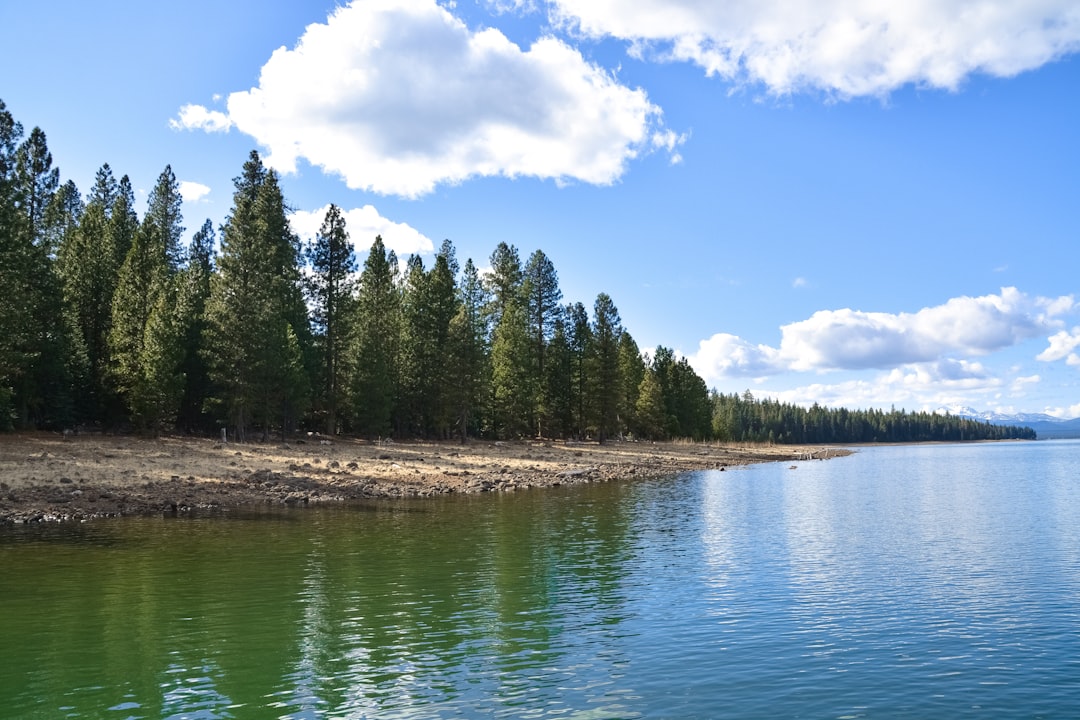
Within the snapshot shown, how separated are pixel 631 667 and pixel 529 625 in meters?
3.48

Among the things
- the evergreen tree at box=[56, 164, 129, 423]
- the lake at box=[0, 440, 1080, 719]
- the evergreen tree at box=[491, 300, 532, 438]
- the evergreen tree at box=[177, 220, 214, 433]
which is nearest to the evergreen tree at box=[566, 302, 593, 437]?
the evergreen tree at box=[491, 300, 532, 438]

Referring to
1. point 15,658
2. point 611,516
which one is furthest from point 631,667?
point 611,516

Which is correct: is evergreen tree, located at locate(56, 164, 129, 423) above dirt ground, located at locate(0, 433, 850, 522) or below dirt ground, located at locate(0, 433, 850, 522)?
above

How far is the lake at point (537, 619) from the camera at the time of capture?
12.0m

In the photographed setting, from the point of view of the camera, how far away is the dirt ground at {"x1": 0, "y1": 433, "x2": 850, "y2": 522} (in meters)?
34.3

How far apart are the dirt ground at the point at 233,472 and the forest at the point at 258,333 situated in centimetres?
460

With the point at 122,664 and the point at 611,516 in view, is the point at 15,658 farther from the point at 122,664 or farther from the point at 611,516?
the point at 611,516

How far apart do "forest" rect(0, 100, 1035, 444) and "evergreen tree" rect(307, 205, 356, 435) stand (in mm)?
141

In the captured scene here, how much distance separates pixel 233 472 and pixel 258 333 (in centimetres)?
1490

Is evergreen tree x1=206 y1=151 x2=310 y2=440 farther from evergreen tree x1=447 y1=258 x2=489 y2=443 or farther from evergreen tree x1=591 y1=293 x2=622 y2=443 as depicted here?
evergreen tree x1=591 y1=293 x2=622 y2=443

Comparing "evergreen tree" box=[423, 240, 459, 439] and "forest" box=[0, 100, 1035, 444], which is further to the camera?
"evergreen tree" box=[423, 240, 459, 439]

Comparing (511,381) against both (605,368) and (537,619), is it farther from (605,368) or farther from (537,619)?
(537,619)

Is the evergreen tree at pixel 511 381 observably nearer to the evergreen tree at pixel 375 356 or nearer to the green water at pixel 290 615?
the evergreen tree at pixel 375 356

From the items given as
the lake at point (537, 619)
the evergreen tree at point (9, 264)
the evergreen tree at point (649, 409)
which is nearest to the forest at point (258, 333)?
the evergreen tree at point (9, 264)
